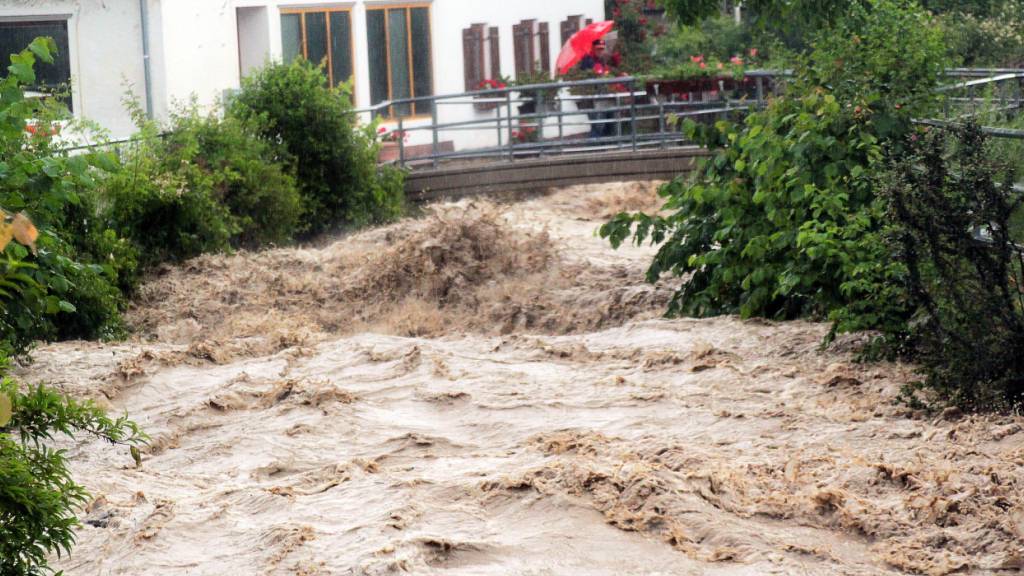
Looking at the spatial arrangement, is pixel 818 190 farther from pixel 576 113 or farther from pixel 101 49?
pixel 101 49

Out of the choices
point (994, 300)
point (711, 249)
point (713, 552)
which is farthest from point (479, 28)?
point (713, 552)

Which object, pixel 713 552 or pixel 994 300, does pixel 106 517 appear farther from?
pixel 994 300

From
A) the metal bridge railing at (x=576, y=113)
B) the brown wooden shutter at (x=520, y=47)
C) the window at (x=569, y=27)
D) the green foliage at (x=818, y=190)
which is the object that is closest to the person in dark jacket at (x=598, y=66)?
the metal bridge railing at (x=576, y=113)

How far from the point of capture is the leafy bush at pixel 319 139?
17.6 metres

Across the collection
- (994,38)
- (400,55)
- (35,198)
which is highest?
(400,55)

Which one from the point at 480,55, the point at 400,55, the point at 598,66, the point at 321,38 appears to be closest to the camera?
the point at 321,38

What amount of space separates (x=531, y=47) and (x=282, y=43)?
22.6ft

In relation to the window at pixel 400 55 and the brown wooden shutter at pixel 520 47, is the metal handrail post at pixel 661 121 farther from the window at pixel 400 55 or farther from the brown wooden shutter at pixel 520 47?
the brown wooden shutter at pixel 520 47

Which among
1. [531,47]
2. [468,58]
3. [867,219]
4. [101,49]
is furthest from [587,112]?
[867,219]

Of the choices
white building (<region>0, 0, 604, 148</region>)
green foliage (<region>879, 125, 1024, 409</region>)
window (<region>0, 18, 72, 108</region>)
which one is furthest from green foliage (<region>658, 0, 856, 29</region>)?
window (<region>0, 18, 72, 108</region>)

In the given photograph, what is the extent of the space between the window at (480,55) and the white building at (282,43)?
0.03 m

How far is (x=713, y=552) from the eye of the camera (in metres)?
5.67

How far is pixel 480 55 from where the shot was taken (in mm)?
25953

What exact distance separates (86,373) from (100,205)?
4.24 m
